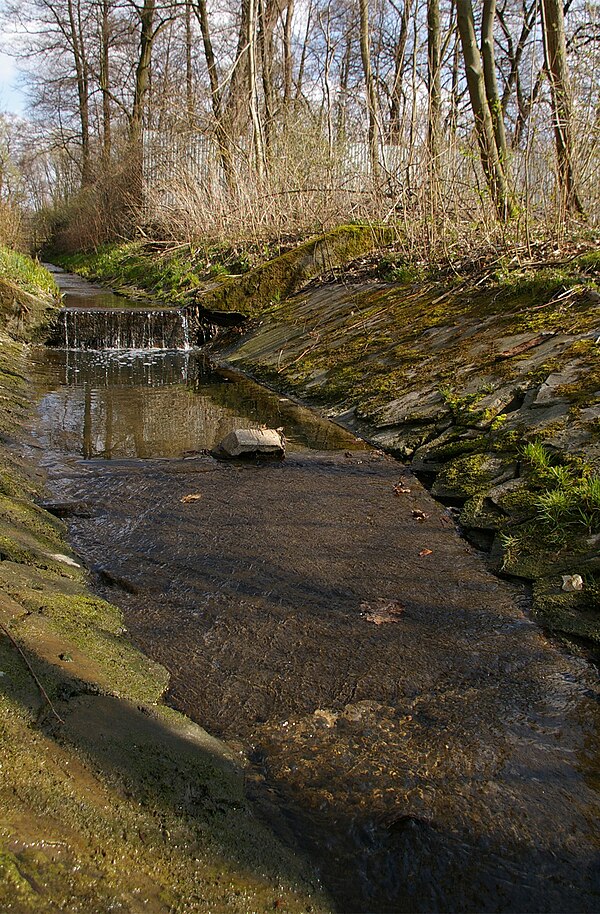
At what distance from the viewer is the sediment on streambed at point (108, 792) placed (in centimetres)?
127

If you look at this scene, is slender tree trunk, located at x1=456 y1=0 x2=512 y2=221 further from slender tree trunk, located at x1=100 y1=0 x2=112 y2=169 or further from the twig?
slender tree trunk, located at x1=100 y1=0 x2=112 y2=169

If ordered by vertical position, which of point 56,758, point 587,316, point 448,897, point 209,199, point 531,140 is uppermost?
point 209,199

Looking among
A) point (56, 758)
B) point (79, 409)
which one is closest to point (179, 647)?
point (56, 758)

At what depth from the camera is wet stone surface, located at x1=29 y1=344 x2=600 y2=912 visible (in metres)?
1.70

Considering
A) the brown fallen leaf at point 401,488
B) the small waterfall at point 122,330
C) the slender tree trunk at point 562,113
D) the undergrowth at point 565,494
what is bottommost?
the brown fallen leaf at point 401,488

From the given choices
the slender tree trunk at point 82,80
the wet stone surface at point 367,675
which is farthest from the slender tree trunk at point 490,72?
the slender tree trunk at point 82,80

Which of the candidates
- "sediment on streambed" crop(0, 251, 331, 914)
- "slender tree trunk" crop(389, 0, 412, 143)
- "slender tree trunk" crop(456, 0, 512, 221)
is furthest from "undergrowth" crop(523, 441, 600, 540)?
"slender tree trunk" crop(389, 0, 412, 143)

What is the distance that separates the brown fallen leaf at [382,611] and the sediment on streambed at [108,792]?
908 millimetres

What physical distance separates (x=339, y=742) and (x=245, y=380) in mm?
6572

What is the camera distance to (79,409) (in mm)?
6469

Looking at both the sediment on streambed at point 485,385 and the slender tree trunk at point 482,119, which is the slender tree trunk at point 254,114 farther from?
the slender tree trunk at point 482,119

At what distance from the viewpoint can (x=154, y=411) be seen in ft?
21.4

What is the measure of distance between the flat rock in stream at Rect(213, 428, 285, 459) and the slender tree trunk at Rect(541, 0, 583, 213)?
3.78 meters

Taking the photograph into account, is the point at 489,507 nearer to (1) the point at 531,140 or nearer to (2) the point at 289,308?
(1) the point at 531,140
